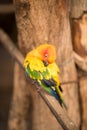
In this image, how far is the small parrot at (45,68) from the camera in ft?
5.81

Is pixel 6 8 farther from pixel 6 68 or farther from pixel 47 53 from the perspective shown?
pixel 47 53

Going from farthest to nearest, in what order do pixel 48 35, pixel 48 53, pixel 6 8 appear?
pixel 6 8
pixel 48 35
pixel 48 53

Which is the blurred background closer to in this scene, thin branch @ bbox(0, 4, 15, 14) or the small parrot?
thin branch @ bbox(0, 4, 15, 14)

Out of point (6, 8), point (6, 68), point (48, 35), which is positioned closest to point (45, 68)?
point (48, 35)

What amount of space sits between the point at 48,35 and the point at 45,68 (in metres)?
0.42

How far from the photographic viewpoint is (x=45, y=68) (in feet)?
5.97

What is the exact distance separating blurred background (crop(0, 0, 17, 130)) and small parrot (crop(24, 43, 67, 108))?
220cm

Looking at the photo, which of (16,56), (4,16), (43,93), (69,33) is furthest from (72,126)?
(4,16)

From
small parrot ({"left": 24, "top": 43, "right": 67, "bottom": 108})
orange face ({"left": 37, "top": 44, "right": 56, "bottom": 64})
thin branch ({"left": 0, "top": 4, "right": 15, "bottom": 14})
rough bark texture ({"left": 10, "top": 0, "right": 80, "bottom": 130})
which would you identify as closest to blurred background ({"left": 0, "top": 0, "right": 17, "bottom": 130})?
thin branch ({"left": 0, "top": 4, "right": 15, "bottom": 14})

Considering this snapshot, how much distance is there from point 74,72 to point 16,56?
1.12ft

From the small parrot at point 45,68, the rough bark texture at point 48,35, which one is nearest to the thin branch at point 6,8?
the rough bark texture at point 48,35

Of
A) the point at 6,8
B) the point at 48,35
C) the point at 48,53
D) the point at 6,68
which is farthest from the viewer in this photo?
the point at 6,68

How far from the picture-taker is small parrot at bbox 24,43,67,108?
1772 millimetres

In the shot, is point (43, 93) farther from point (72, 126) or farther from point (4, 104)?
point (4, 104)
